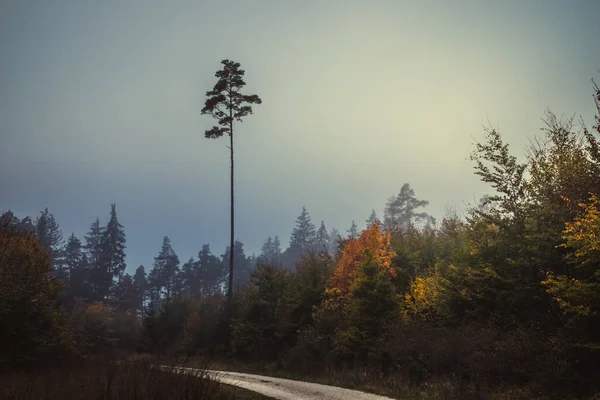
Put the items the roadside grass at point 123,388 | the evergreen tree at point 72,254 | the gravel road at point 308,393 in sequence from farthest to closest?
the evergreen tree at point 72,254
the gravel road at point 308,393
the roadside grass at point 123,388

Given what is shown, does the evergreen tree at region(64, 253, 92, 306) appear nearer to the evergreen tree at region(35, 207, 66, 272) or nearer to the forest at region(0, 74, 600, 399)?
the evergreen tree at region(35, 207, 66, 272)

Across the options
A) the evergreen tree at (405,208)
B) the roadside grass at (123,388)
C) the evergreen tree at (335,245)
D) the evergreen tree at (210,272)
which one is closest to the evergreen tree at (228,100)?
the evergreen tree at (335,245)

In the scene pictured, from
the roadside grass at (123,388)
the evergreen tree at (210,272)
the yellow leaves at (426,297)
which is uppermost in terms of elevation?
the evergreen tree at (210,272)

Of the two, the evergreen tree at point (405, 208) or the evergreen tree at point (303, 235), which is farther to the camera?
the evergreen tree at point (303, 235)

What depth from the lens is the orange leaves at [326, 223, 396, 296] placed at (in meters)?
25.7

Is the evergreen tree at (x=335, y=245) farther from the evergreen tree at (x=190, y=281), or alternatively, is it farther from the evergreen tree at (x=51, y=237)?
the evergreen tree at (x=51, y=237)

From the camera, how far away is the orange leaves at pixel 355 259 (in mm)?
25734

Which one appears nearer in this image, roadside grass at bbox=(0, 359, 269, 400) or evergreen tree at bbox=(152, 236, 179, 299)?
roadside grass at bbox=(0, 359, 269, 400)

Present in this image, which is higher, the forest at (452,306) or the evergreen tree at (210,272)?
the evergreen tree at (210,272)

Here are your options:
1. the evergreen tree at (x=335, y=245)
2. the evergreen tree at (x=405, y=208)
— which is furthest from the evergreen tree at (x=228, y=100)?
the evergreen tree at (x=405, y=208)

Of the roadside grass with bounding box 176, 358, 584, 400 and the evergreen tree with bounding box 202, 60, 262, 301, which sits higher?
the evergreen tree with bounding box 202, 60, 262, 301

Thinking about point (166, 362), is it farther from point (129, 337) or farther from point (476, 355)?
point (129, 337)

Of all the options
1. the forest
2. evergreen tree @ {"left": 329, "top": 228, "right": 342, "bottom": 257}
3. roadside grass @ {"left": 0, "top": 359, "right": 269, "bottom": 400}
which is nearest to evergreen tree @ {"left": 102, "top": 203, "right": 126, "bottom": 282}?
evergreen tree @ {"left": 329, "top": 228, "right": 342, "bottom": 257}

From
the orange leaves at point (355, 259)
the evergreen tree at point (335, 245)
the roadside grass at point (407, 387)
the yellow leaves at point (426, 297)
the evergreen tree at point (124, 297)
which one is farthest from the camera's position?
the evergreen tree at point (124, 297)
